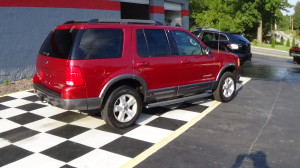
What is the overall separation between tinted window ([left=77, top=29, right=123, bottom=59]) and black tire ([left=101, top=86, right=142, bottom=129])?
654mm

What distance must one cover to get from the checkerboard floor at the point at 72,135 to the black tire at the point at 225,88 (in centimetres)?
42

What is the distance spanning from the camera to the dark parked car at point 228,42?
11.2 meters

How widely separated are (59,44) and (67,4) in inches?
215

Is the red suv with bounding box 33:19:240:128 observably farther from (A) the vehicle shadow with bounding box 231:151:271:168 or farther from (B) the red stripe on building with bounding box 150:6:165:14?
(B) the red stripe on building with bounding box 150:6:165:14

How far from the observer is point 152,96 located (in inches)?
210

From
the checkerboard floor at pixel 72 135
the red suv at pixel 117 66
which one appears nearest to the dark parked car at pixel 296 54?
the checkerboard floor at pixel 72 135

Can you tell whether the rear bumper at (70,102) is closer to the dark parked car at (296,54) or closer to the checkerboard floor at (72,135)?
the checkerboard floor at (72,135)

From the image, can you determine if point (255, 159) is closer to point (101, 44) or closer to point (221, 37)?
point (101, 44)

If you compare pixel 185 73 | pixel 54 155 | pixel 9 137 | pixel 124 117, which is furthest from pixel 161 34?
pixel 9 137

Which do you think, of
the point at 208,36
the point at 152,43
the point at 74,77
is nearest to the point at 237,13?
the point at 208,36

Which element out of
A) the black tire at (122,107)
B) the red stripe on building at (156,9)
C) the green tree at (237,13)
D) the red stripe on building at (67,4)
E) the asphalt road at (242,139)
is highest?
the green tree at (237,13)

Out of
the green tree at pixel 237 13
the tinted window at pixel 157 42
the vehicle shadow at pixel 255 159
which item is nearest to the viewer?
the vehicle shadow at pixel 255 159

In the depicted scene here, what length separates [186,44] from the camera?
5906 millimetres

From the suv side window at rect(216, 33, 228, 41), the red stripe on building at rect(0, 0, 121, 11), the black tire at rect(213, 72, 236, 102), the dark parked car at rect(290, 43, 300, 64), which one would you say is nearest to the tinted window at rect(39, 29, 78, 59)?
the black tire at rect(213, 72, 236, 102)
